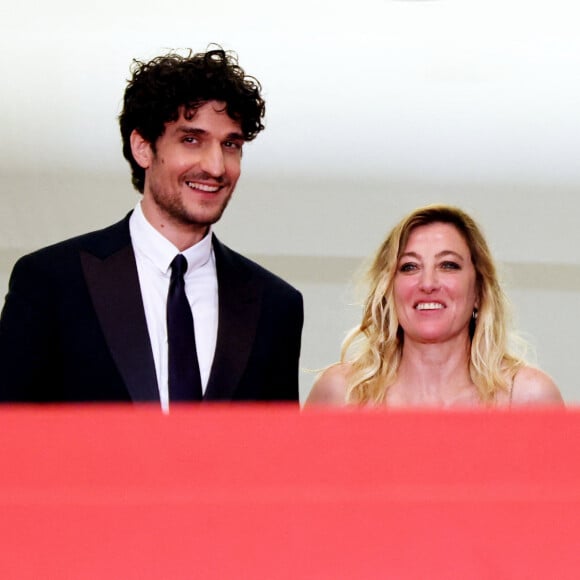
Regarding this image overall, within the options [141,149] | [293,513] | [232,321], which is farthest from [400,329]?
[293,513]

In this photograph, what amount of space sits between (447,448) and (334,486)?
5 cm

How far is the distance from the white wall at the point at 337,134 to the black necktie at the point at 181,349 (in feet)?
3.79

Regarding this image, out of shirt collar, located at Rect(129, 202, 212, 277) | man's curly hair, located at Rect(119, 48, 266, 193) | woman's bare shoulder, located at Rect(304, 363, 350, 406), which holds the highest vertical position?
man's curly hair, located at Rect(119, 48, 266, 193)

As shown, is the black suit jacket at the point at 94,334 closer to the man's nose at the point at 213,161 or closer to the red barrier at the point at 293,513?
the man's nose at the point at 213,161

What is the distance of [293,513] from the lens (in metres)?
0.44

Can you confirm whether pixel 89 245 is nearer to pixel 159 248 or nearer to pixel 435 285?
pixel 159 248

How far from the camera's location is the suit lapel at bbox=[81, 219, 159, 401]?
1.41 metres

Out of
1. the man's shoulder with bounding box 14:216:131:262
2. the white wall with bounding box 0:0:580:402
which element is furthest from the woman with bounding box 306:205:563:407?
the white wall with bounding box 0:0:580:402

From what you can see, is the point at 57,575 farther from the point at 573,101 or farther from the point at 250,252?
the point at 573,101

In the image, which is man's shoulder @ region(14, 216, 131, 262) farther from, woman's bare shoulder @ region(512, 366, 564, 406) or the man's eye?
woman's bare shoulder @ region(512, 366, 564, 406)

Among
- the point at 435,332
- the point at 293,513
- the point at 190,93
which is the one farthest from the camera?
the point at 435,332

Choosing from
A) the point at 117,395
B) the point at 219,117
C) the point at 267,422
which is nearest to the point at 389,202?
the point at 219,117

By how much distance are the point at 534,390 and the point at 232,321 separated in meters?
0.50

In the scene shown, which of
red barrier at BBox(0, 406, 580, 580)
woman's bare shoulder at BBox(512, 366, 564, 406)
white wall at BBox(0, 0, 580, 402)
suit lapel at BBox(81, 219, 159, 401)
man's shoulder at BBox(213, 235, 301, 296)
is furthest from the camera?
white wall at BBox(0, 0, 580, 402)
